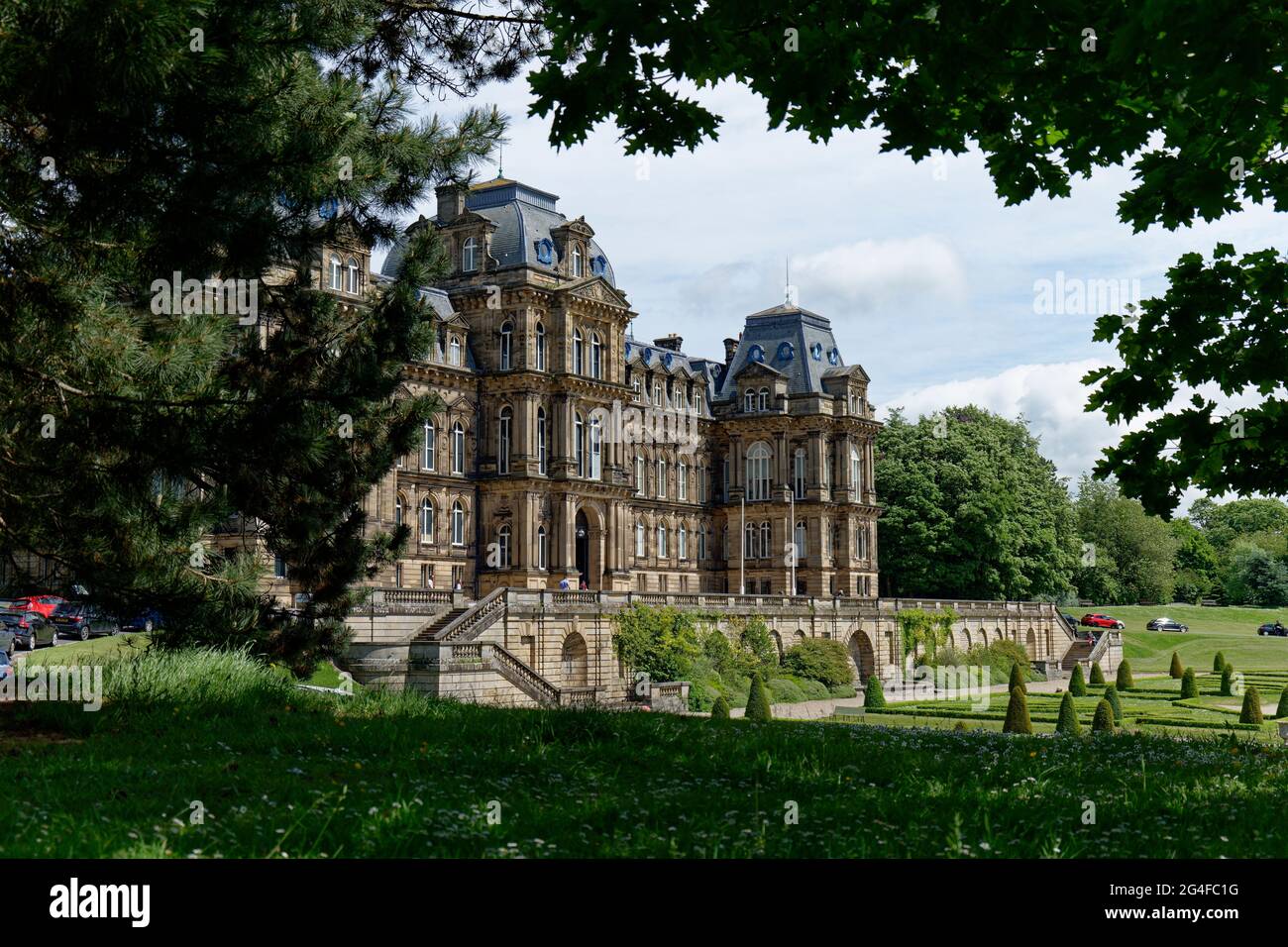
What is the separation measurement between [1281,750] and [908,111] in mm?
10787

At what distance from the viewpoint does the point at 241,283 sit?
14719mm

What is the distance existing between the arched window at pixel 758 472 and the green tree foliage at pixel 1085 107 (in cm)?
6283

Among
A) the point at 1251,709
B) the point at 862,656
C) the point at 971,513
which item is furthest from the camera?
the point at 971,513

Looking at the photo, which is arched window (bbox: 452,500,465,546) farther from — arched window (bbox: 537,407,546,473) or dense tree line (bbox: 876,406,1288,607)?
dense tree line (bbox: 876,406,1288,607)

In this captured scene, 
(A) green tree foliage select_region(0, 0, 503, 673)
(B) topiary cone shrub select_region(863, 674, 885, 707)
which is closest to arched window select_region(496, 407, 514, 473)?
(B) topiary cone shrub select_region(863, 674, 885, 707)

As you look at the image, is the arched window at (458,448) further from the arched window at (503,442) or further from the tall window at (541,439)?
the tall window at (541,439)

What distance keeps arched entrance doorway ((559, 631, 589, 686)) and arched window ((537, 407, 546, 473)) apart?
38.7ft

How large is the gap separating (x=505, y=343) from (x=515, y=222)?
556 centimetres

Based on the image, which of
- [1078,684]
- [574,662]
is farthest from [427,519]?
[1078,684]

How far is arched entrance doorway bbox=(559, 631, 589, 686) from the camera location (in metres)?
47.1

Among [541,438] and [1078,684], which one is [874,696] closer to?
[1078,684]

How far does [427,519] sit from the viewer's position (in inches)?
2184

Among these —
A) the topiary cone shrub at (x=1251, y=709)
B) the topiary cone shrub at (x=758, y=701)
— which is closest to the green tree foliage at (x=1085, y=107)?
the topiary cone shrub at (x=758, y=701)
